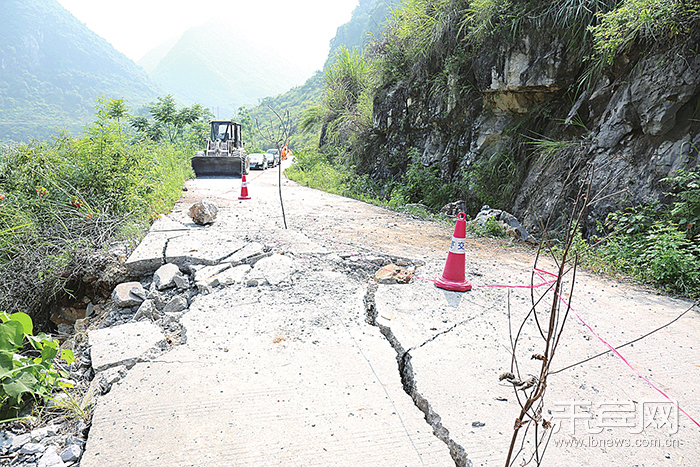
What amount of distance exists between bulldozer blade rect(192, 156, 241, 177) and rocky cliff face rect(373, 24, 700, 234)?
6625 millimetres

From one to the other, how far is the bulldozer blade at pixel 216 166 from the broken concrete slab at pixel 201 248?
9.02 metres

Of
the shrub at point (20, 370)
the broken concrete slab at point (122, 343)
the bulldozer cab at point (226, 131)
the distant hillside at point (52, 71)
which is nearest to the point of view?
the shrub at point (20, 370)

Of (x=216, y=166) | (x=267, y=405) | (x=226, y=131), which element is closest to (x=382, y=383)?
(x=267, y=405)

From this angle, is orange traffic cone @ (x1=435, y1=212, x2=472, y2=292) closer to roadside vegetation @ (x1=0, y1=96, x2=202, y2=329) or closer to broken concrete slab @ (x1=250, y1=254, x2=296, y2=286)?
broken concrete slab @ (x1=250, y1=254, x2=296, y2=286)

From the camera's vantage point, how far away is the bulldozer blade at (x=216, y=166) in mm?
12727

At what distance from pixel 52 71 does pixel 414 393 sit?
17333 centimetres

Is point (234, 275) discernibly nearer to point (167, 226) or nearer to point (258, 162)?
point (167, 226)

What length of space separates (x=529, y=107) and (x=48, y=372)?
7188 mm

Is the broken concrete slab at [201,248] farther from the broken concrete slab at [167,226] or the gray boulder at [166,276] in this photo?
the broken concrete slab at [167,226]

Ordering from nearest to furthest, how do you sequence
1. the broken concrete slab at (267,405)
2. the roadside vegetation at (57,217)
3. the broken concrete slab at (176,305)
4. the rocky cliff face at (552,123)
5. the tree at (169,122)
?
1. the broken concrete slab at (267,405)
2. the roadside vegetation at (57,217)
3. the broken concrete slab at (176,305)
4. the rocky cliff face at (552,123)
5. the tree at (169,122)

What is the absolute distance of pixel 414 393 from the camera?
5.74 ft

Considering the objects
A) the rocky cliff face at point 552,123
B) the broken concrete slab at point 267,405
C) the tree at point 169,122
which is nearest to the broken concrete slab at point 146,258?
the broken concrete slab at point 267,405

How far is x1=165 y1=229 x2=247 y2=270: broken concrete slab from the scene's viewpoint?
348 cm

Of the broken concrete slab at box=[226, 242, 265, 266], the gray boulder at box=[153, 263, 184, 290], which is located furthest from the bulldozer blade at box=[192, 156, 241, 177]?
the gray boulder at box=[153, 263, 184, 290]
